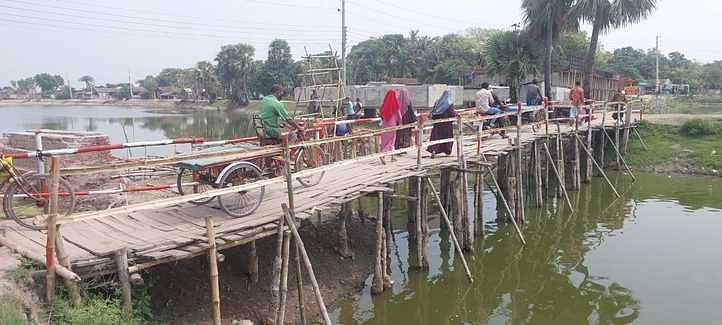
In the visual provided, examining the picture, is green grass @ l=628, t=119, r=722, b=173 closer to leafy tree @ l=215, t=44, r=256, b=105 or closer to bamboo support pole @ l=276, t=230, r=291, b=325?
bamboo support pole @ l=276, t=230, r=291, b=325

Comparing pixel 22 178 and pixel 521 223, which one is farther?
pixel 521 223

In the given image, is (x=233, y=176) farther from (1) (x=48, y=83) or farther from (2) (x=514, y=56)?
(1) (x=48, y=83)

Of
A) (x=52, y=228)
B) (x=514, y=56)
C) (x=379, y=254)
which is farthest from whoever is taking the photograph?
(x=514, y=56)

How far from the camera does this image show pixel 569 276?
1040 cm

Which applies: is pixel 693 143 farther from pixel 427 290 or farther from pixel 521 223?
pixel 427 290

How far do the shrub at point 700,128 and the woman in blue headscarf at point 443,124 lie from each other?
55.4 feet

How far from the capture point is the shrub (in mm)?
23344

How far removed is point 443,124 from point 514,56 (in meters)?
17.1

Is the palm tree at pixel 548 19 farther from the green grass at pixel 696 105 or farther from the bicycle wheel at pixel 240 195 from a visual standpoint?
the bicycle wheel at pixel 240 195

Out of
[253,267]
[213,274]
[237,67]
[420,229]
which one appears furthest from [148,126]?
[213,274]

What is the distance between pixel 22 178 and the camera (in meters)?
6.70

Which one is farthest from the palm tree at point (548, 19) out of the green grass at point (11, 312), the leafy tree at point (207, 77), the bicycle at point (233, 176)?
the leafy tree at point (207, 77)

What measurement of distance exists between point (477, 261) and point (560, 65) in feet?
82.6

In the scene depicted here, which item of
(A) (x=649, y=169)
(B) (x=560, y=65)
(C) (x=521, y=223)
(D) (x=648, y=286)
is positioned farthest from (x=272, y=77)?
(D) (x=648, y=286)
